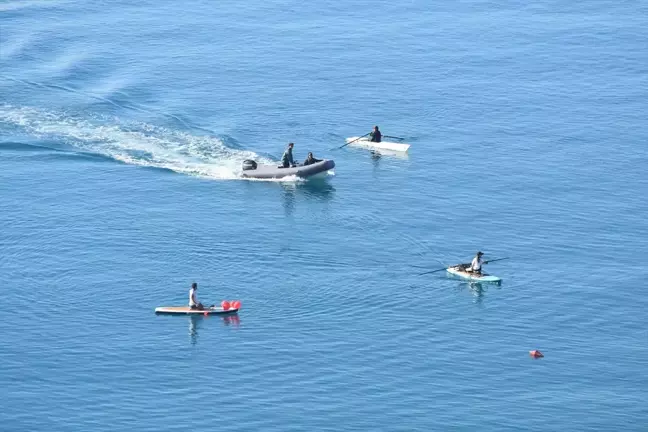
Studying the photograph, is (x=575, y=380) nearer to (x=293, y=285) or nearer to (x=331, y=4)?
(x=293, y=285)

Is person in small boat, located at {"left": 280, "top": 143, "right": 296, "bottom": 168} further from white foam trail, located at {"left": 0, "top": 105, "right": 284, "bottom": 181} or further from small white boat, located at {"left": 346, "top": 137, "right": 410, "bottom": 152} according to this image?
small white boat, located at {"left": 346, "top": 137, "right": 410, "bottom": 152}

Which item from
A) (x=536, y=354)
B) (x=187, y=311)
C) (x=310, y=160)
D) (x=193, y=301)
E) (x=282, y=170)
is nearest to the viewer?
(x=536, y=354)

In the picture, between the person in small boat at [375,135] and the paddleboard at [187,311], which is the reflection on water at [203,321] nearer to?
the paddleboard at [187,311]

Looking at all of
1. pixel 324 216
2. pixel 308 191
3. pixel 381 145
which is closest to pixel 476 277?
pixel 324 216

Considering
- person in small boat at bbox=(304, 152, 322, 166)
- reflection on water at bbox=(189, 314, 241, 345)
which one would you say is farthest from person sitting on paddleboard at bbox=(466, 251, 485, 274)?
person in small boat at bbox=(304, 152, 322, 166)

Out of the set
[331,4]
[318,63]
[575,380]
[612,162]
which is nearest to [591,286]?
[575,380]

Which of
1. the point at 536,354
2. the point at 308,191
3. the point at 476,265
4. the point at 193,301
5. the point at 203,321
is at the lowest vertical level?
the point at 536,354

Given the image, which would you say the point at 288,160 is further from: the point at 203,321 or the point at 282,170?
the point at 203,321

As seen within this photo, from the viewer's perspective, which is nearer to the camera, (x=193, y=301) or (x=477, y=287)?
(x=193, y=301)
